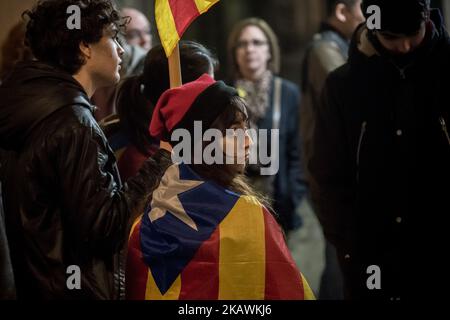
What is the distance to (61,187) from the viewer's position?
397 cm

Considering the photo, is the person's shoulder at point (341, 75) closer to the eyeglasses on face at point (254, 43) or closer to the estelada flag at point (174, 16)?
the estelada flag at point (174, 16)

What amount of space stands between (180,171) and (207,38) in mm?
7633

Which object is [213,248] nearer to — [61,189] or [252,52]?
[61,189]

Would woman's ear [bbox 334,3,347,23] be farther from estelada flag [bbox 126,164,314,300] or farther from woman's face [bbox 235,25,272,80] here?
estelada flag [bbox 126,164,314,300]

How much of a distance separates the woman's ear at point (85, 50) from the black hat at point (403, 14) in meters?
1.33

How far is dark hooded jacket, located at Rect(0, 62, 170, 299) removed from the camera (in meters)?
3.94

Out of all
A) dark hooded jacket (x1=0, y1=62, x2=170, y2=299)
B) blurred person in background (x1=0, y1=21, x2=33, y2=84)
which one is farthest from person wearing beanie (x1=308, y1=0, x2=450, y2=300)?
blurred person in background (x1=0, y1=21, x2=33, y2=84)

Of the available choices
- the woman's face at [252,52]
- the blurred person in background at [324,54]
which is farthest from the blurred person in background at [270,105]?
the blurred person in background at [324,54]

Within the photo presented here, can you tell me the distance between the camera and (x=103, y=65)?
4270 millimetres

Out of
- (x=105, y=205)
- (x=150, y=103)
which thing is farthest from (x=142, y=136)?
(x=105, y=205)

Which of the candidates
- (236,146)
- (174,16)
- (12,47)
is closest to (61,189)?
(236,146)

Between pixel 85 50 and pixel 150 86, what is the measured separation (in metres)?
0.63

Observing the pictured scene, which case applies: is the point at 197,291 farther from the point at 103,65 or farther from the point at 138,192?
the point at 103,65

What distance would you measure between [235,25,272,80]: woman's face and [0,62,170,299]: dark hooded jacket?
3567 millimetres
